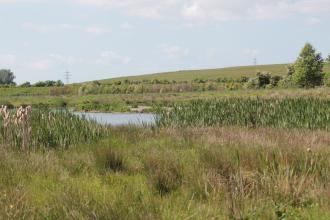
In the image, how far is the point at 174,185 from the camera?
662cm

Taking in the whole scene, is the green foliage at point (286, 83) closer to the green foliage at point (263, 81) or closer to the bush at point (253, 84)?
the green foliage at point (263, 81)

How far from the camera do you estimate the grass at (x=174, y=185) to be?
5.21 metres

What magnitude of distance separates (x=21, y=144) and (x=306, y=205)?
691 cm

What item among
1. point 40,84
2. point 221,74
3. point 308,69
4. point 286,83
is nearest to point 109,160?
point 308,69

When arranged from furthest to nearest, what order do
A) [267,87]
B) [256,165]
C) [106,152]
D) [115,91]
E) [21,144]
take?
[115,91] < [267,87] < [21,144] < [106,152] < [256,165]

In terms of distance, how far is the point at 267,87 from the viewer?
7062cm

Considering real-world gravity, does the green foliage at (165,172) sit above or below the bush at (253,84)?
above

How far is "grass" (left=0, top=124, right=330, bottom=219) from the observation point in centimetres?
521

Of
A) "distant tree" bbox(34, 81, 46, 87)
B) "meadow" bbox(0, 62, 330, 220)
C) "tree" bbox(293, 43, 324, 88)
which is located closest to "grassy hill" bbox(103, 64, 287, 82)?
"distant tree" bbox(34, 81, 46, 87)

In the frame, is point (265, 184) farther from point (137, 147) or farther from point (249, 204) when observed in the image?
point (137, 147)

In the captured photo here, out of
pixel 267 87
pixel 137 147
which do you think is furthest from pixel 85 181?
pixel 267 87

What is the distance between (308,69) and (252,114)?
160 ft

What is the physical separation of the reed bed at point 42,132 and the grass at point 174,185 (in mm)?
1297

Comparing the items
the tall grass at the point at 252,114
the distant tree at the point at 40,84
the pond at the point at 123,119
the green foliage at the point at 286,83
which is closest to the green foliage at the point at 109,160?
the pond at the point at 123,119
